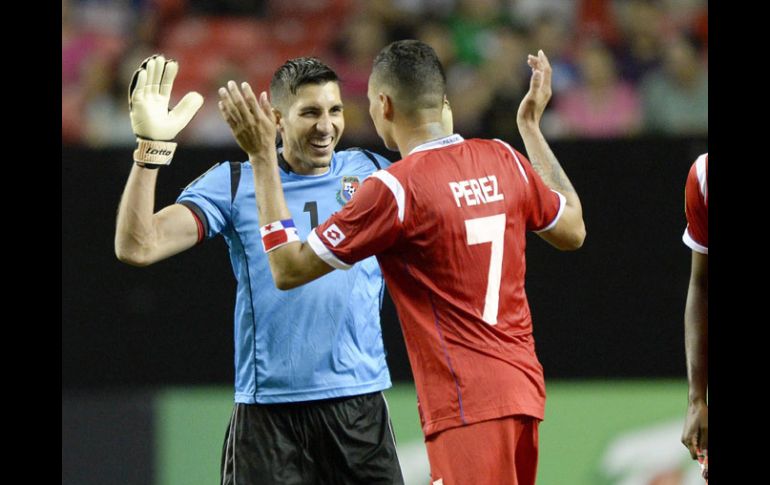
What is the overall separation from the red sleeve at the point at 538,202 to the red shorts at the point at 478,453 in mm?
671

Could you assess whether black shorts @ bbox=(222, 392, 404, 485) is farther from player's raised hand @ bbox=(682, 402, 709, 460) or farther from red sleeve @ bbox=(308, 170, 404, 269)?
player's raised hand @ bbox=(682, 402, 709, 460)

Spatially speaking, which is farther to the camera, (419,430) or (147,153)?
(419,430)

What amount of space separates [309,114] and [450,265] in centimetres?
110

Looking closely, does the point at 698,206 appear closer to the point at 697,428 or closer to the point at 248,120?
the point at 697,428

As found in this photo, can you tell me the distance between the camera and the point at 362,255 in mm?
3490

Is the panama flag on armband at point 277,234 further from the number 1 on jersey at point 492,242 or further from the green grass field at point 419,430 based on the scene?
the green grass field at point 419,430

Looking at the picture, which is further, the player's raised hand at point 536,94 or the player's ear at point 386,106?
the player's raised hand at point 536,94

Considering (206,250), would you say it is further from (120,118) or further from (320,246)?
(320,246)

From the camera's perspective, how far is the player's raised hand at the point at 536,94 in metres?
4.00

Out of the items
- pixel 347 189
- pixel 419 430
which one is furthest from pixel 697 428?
pixel 419 430

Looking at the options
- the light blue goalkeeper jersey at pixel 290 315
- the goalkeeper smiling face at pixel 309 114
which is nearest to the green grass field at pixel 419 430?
the light blue goalkeeper jersey at pixel 290 315

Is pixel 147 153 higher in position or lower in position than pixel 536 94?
lower

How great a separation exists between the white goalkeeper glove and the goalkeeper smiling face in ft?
1.64

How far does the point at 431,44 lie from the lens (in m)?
8.05
